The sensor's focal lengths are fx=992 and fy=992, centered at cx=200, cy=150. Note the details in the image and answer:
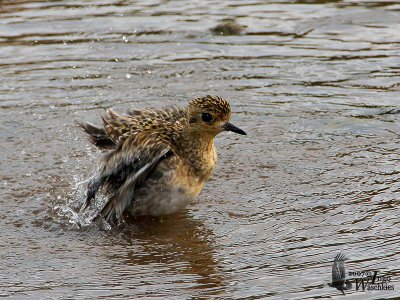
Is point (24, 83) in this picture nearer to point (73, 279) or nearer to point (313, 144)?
point (313, 144)

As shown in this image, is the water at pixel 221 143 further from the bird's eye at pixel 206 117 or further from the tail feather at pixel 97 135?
the bird's eye at pixel 206 117

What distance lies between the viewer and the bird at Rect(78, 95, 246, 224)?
29.7 ft

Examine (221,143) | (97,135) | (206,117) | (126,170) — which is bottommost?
(221,143)

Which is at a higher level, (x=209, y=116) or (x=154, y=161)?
(x=209, y=116)

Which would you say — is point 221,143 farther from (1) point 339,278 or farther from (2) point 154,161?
(1) point 339,278

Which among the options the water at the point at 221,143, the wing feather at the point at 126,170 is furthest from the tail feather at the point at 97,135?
the water at the point at 221,143

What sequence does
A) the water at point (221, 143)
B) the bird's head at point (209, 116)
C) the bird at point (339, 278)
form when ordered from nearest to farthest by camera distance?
the bird at point (339, 278) → the water at point (221, 143) → the bird's head at point (209, 116)

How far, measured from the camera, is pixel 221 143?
10953 mm

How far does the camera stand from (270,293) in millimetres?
7199

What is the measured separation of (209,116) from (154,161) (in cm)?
69

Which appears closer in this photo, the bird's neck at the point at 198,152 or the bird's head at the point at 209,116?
the bird's head at the point at 209,116

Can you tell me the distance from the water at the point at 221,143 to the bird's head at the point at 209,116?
0.69 metres

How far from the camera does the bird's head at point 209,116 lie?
9.20 metres

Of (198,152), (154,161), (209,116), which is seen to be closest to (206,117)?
(209,116)
